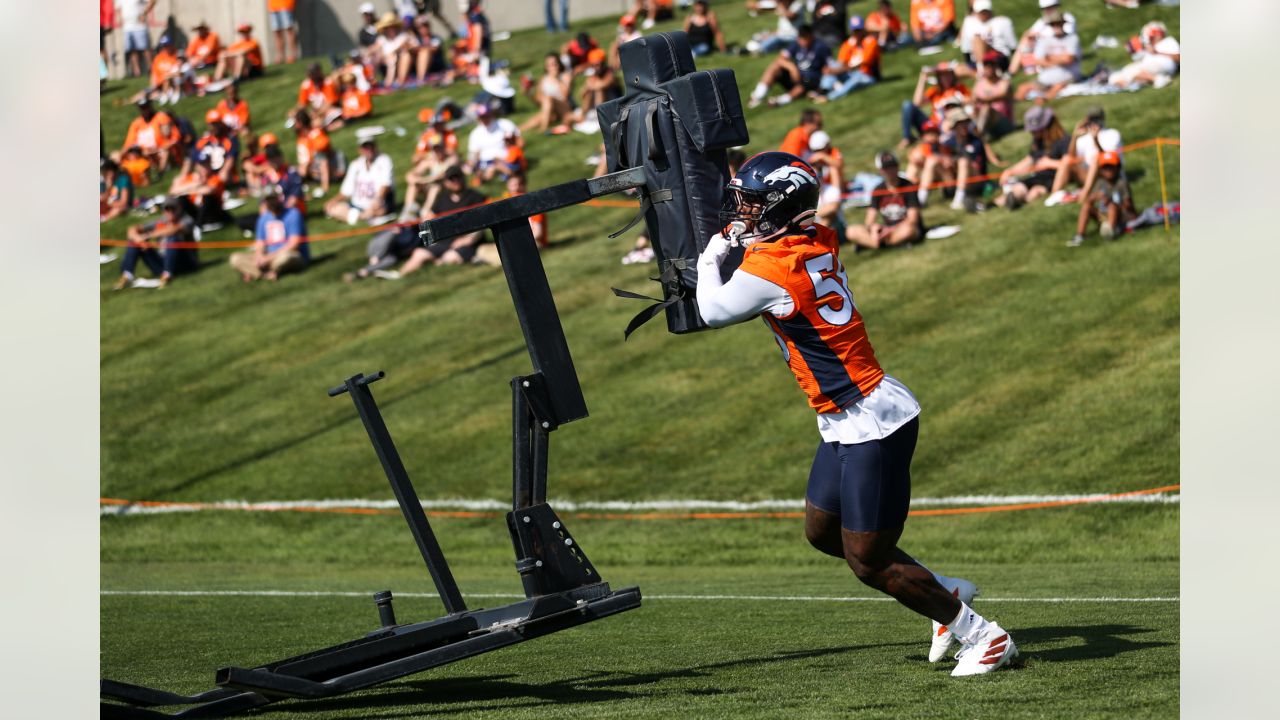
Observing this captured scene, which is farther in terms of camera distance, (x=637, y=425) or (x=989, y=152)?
(x=989, y=152)

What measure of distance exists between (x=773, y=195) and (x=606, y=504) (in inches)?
345

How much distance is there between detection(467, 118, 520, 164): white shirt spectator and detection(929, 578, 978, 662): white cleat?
17.8 metres

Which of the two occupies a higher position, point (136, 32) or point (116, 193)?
point (136, 32)

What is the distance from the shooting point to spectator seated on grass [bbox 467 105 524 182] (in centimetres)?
2378

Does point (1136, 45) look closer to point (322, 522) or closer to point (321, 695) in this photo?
point (322, 522)

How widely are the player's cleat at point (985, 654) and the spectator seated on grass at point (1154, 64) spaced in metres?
16.4

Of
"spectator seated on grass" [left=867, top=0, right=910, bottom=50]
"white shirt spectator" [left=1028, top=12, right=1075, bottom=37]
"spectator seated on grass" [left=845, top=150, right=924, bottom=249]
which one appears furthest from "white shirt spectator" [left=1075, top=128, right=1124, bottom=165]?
"spectator seated on grass" [left=867, top=0, right=910, bottom=50]

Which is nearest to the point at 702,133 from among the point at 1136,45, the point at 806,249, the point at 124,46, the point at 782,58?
the point at 806,249

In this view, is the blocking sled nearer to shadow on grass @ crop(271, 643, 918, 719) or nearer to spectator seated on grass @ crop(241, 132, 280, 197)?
shadow on grass @ crop(271, 643, 918, 719)

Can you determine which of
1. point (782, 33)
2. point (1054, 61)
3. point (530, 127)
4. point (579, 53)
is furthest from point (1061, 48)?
point (579, 53)

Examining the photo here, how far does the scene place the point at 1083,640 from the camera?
6969 millimetres

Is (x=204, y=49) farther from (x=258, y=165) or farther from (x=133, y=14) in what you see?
(x=258, y=165)

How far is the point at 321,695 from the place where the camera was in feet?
18.6
